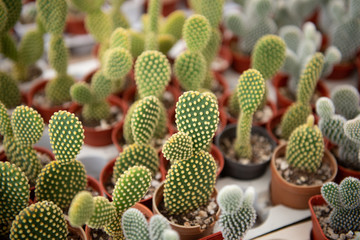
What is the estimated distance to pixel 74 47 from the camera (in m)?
2.13

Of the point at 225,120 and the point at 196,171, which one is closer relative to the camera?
the point at 196,171

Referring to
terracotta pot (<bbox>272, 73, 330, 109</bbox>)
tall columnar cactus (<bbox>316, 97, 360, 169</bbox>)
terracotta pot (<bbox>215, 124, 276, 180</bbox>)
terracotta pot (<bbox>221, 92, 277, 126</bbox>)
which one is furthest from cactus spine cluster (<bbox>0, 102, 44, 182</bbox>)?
terracotta pot (<bbox>272, 73, 330, 109</bbox>)

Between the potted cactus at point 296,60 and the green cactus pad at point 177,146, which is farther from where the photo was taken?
the potted cactus at point 296,60

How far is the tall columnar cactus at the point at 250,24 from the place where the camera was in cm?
188

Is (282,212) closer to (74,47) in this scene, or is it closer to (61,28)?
(61,28)

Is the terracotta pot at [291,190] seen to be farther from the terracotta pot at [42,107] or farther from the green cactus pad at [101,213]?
the terracotta pot at [42,107]

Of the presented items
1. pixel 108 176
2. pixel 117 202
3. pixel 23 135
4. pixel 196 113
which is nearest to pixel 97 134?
pixel 108 176

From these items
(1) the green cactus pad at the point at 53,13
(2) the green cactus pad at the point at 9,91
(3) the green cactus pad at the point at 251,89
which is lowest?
(2) the green cactus pad at the point at 9,91

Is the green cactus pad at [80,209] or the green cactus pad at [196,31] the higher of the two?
the green cactus pad at [196,31]

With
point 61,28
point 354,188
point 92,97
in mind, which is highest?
point 61,28

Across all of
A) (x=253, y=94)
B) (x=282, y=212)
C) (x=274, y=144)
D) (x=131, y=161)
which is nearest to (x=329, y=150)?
(x=274, y=144)

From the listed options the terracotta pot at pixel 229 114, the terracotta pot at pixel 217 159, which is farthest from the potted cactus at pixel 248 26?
the terracotta pot at pixel 217 159

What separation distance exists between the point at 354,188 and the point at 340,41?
1.00 meters

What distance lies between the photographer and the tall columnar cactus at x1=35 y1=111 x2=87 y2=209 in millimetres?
1106
